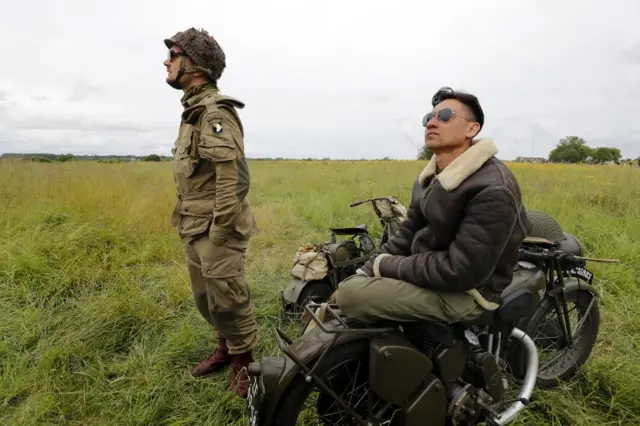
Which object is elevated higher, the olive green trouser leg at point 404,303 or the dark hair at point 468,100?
the dark hair at point 468,100

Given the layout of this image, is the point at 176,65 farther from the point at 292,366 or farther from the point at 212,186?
the point at 292,366

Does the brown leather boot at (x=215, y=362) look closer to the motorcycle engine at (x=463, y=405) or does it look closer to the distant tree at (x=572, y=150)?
the motorcycle engine at (x=463, y=405)

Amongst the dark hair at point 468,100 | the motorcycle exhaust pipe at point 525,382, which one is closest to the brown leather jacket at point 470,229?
the dark hair at point 468,100

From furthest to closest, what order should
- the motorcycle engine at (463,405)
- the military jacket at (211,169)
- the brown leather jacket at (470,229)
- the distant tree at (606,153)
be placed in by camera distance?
the distant tree at (606,153) < the military jacket at (211,169) < the motorcycle engine at (463,405) < the brown leather jacket at (470,229)

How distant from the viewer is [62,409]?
6.93 ft

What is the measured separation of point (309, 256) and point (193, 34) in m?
1.88

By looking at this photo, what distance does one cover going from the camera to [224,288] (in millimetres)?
2221

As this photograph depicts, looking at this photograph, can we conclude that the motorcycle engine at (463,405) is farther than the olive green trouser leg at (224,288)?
No

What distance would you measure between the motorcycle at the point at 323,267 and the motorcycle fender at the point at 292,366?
1455 millimetres

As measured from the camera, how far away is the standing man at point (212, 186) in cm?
207

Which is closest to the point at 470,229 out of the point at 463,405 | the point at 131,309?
the point at 463,405

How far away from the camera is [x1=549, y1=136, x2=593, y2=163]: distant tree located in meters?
59.1

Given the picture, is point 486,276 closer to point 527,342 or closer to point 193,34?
point 527,342

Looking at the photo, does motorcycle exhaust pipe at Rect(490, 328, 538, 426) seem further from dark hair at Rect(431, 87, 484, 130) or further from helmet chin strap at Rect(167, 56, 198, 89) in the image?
helmet chin strap at Rect(167, 56, 198, 89)
